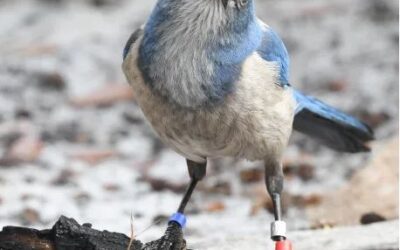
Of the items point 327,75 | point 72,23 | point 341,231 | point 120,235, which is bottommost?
point 120,235

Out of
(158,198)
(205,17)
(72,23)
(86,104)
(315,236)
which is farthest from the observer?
(72,23)

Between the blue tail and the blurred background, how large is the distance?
32cm

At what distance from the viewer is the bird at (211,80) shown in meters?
3.49

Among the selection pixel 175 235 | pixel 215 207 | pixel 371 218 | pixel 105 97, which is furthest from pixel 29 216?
pixel 105 97

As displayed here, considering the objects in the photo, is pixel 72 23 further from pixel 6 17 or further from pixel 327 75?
pixel 327 75

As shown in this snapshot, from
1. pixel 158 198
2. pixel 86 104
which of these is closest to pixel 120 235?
pixel 158 198

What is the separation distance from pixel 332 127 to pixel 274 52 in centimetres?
80

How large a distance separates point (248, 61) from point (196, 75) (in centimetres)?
21

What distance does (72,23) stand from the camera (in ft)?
24.7

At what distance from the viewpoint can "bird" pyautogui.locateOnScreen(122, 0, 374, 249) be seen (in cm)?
349

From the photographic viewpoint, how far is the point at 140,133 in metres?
6.11

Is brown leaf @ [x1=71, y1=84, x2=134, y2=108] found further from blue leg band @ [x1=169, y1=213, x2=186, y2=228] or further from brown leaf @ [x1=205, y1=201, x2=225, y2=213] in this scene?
blue leg band @ [x1=169, y1=213, x2=186, y2=228]

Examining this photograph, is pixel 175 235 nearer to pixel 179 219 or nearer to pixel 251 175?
pixel 179 219

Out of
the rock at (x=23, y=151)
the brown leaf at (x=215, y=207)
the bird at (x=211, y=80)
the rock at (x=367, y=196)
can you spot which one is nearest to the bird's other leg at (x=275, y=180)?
the bird at (x=211, y=80)
